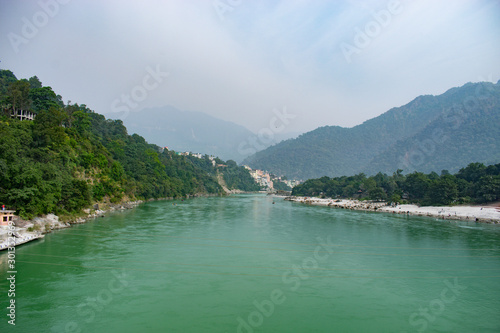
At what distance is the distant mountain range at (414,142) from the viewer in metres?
97.3

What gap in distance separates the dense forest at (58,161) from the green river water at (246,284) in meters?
2.74

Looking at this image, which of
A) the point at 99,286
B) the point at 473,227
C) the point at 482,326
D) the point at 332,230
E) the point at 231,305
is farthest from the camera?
the point at 473,227

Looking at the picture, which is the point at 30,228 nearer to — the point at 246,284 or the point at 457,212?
the point at 246,284

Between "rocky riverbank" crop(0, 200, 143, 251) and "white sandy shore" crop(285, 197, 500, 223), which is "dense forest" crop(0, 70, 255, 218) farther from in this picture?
"white sandy shore" crop(285, 197, 500, 223)

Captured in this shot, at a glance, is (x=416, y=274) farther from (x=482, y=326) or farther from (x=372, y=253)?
(x=482, y=326)

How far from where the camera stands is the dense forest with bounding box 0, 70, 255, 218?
14987mm

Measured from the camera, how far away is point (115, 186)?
32.4 metres

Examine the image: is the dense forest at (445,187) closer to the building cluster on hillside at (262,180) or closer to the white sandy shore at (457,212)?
the white sandy shore at (457,212)

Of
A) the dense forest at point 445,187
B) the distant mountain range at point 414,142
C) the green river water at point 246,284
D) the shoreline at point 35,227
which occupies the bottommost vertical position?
the green river water at point 246,284

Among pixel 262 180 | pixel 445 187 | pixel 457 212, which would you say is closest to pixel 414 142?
pixel 262 180

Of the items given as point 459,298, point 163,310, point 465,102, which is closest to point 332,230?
point 459,298

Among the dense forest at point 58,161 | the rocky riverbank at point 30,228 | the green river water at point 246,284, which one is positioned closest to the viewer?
the green river water at point 246,284

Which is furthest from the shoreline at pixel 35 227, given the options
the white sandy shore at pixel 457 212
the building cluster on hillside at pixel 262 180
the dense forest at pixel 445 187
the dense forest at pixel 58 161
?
the building cluster on hillside at pixel 262 180

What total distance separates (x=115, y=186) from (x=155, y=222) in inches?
489
